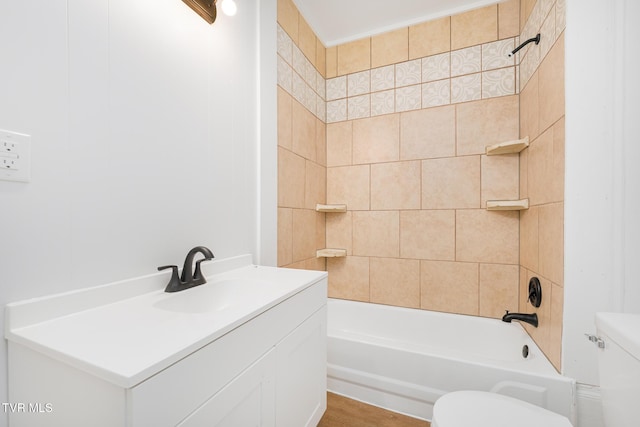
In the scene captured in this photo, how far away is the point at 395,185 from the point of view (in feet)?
7.21

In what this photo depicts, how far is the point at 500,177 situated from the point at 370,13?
1.55 meters

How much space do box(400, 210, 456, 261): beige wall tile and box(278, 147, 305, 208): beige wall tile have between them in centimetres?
84

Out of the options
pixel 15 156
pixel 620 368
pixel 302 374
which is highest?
pixel 15 156

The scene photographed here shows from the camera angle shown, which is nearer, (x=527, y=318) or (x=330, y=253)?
(x=527, y=318)

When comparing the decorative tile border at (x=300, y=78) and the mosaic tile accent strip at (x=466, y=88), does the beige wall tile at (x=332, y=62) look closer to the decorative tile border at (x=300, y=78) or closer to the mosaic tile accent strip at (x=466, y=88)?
the decorative tile border at (x=300, y=78)

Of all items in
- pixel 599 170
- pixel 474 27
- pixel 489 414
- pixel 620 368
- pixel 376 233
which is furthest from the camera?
pixel 376 233

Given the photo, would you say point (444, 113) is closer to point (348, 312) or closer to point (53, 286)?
point (348, 312)

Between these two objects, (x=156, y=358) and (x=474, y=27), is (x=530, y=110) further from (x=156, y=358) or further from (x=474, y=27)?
(x=156, y=358)

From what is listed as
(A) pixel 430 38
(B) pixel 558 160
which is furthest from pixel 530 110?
(A) pixel 430 38

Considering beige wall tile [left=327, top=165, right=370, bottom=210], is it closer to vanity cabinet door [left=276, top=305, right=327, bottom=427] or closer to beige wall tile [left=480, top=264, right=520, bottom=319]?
beige wall tile [left=480, top=264, right=520, bottom=319]

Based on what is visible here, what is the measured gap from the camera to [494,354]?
180 centimetres

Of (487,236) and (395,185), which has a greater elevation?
(395,185)

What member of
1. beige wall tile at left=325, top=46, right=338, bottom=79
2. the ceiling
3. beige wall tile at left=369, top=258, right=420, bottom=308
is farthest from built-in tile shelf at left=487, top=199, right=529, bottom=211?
beige wall tile at left=325, top=46, right=338, bottom=79

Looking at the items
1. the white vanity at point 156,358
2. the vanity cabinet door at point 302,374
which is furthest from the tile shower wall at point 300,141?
the white vanity at point 156,358
